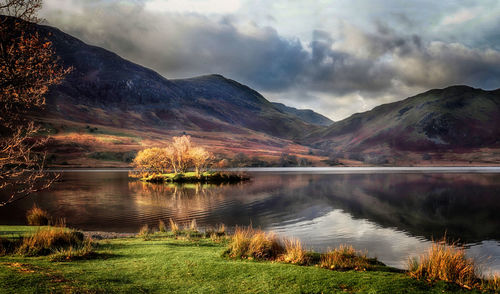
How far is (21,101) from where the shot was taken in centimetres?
→ 1536

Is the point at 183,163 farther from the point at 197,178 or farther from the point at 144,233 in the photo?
the point at 144,233

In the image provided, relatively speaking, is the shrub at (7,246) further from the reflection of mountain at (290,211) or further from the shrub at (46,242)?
the reflection of mountain at (290,211)

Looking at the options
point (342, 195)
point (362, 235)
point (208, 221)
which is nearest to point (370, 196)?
point (342, 195)

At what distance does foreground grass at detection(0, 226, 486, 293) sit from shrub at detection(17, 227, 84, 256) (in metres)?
0.71

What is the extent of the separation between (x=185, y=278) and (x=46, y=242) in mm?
7740

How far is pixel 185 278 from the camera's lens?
35.6 ft

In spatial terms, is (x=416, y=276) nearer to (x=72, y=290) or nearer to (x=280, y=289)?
(x=280, y=289)

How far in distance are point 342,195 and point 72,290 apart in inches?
2256

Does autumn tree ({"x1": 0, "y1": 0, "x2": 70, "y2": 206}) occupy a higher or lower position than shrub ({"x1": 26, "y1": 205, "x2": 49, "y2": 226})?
higher

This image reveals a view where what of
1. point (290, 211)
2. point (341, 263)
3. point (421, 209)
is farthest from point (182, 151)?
point (341, 263)

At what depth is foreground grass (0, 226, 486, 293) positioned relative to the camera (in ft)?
31.0

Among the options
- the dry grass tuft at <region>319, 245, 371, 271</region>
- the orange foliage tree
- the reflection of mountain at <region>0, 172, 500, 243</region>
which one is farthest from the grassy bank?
the dry grass tuft at <region>319, 245, 371, 271</region>

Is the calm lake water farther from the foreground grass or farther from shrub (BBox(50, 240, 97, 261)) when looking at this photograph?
shrub (BBox(50, 240, 97, 261))

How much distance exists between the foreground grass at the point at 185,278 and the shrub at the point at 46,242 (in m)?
0.71
